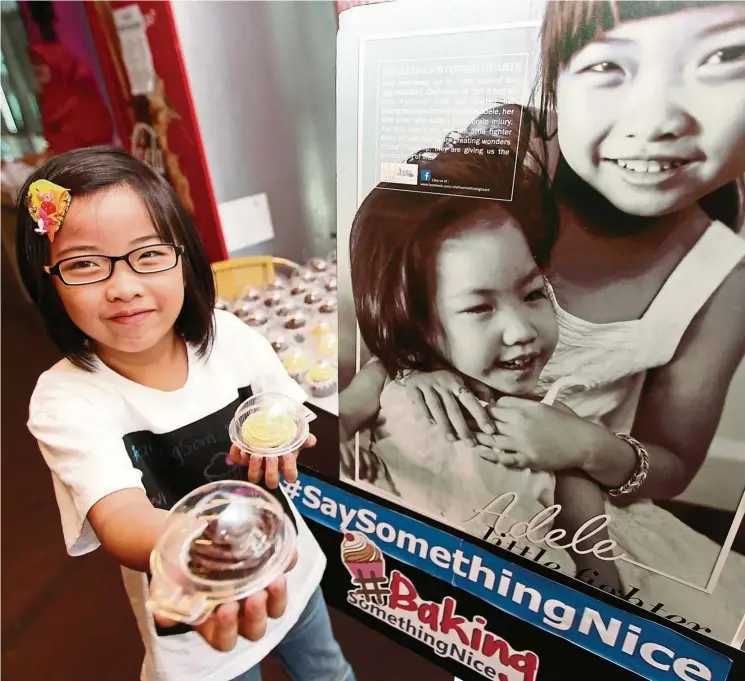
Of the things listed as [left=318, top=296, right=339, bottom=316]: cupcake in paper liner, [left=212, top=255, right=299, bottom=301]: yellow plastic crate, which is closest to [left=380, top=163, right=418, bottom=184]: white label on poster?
[left=318, top=296, right=339, bottom=316]: cupcake in paper liner

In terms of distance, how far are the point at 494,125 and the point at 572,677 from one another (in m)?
0.77

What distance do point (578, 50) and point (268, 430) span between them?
51cm

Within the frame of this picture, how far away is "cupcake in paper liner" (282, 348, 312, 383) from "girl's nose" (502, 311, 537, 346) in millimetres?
414

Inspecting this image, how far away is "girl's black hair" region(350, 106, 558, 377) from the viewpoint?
0.55 meters

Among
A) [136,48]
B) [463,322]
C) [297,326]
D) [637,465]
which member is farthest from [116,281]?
[136,48]

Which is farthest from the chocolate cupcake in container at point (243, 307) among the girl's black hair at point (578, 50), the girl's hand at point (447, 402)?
the girl's black hair at point (578, 50)

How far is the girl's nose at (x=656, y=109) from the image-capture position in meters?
0.46

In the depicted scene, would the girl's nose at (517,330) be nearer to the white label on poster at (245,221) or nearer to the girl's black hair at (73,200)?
the girl's black hair at (73,200)

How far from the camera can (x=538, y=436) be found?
2.15ft

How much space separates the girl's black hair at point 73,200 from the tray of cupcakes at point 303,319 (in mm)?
298

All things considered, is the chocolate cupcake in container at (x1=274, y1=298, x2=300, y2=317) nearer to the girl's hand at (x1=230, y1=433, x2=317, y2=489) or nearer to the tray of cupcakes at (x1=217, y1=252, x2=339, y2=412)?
the tray of cupcakes at (x1=217, y1=252, x2=339, y2=412)

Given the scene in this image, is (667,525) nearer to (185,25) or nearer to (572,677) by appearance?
(572,677)

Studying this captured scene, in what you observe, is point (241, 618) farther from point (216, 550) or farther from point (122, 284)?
point (122, 284)

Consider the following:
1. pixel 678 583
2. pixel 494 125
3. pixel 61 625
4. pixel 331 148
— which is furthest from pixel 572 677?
pixel 61 625
